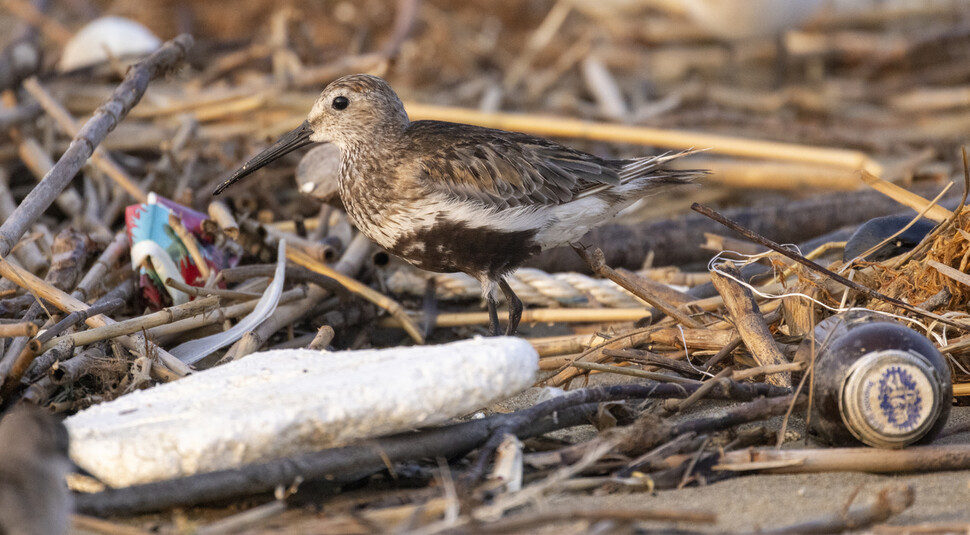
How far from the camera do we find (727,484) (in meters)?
2.60

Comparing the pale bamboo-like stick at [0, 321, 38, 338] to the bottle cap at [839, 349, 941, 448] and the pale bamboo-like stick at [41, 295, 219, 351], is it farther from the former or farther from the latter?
the bottle cap at [839, 349, 941, 448]

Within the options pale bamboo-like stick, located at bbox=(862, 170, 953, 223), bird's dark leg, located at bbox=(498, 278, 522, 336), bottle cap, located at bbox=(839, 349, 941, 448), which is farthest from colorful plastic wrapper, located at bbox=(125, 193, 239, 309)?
pale bamboo-like stick, located at bbox=(862, 170, 953, 223)

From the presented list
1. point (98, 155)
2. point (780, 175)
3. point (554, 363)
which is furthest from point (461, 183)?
point (780, 175)

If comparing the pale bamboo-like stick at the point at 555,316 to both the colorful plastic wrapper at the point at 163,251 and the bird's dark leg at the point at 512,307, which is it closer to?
the bird's dark leg at the point at 512,307

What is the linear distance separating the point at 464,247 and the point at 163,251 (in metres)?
1.35

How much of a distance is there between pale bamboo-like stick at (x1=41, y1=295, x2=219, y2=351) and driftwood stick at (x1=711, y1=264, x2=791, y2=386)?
1913 mm

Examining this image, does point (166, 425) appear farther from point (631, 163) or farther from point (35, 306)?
point (631, 163)

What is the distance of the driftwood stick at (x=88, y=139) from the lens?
3461 mm

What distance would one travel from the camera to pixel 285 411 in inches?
95.3

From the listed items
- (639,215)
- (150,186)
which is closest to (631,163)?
(639,215)

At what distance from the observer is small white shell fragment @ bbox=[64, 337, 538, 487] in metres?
2.39

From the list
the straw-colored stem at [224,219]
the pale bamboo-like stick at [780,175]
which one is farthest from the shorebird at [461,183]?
the pale bamboo-like stick at [780,175]

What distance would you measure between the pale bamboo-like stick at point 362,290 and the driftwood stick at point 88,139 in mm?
964

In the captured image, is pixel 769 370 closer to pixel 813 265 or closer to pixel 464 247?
pixel 813 265
